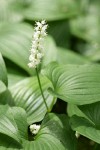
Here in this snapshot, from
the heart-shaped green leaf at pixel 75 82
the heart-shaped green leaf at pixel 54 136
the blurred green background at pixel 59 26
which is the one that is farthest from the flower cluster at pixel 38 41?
the blurred green background at pixel 59 26

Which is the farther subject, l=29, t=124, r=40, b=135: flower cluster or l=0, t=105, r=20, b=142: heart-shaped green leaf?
l=29, t=124, r=40, b=135: flower cluster

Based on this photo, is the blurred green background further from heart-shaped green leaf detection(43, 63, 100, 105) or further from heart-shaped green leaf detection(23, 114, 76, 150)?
heart-shaped green leaf detection(23, 114, 76, 150)

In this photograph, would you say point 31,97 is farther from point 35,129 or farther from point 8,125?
point 8,125

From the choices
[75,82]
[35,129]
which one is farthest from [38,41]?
[35,129]

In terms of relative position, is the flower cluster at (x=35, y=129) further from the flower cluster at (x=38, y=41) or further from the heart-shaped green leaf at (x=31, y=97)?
the flower cluster at (x=38, y=41)

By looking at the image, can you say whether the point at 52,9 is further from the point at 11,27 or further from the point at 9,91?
the point at 9,91

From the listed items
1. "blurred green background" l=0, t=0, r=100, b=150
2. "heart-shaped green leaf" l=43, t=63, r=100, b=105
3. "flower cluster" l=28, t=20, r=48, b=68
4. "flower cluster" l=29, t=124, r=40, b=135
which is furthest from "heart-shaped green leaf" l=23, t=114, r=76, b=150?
"blurred green background" l=0, t=0, r=100, b=150
